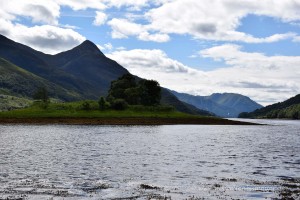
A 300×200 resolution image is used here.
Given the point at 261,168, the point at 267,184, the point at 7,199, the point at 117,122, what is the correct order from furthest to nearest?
the point at 117,122, the point at 261,168, the point at 267,184, the point at 7,199

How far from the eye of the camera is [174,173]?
1657 inches

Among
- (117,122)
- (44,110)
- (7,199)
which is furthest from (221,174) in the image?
(44,110)

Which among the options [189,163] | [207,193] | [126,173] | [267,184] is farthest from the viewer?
[189,163]

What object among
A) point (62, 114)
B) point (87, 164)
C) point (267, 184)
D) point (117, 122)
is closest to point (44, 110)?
point (62, 114)

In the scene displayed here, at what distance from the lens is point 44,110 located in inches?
7825

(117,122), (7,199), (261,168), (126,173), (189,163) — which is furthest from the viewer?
(117,122)

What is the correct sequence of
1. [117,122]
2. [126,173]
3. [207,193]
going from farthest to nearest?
[117,122], [126,173], [207,193]

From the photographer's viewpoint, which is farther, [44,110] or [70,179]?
[44,110]

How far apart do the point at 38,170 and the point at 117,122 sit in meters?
145

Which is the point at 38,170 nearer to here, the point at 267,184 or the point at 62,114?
the point at 267,184

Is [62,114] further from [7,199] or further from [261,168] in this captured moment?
[7,199]

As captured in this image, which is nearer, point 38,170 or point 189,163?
point 38,170

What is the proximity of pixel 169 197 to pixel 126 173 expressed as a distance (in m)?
13.3

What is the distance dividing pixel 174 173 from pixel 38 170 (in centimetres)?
1587
